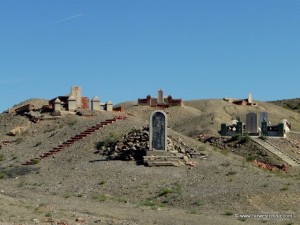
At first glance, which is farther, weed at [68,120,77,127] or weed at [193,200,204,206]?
weed at [68,120,77,127]

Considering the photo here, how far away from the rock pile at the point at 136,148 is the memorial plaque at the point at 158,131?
1.47 feet

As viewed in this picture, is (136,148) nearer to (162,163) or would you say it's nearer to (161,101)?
(162,163)

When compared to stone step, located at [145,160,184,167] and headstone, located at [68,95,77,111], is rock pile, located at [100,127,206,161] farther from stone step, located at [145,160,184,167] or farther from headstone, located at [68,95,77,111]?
headstone, located at [68,95,77,111]

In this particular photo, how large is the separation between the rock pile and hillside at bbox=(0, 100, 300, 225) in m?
0.66

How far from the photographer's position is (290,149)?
3741 cm

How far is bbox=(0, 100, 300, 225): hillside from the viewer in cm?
1875

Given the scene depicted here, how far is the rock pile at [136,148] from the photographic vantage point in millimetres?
28938

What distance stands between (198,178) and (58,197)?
614 cm

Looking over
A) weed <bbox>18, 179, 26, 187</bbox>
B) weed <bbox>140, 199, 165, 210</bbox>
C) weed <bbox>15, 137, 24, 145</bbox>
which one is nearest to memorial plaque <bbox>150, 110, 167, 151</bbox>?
weed <bbox>18, 179, 26, 187</bbox>

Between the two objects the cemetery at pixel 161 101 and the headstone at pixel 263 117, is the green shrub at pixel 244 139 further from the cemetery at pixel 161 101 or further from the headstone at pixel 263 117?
the cemetery at pixel 161 101

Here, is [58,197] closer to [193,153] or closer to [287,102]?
[193,153]

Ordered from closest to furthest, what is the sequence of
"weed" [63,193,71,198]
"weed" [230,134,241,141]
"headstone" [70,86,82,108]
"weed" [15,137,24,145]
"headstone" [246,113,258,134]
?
"weed" [63,193,71,198] → "weed" [15,137,24,145] → "weed" [230,134,241,141] → "headstone" [246,113,258,134] → "headstone" [70,86,82,108]

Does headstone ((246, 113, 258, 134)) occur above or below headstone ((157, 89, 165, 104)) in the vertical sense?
below

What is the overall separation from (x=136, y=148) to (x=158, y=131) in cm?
156
